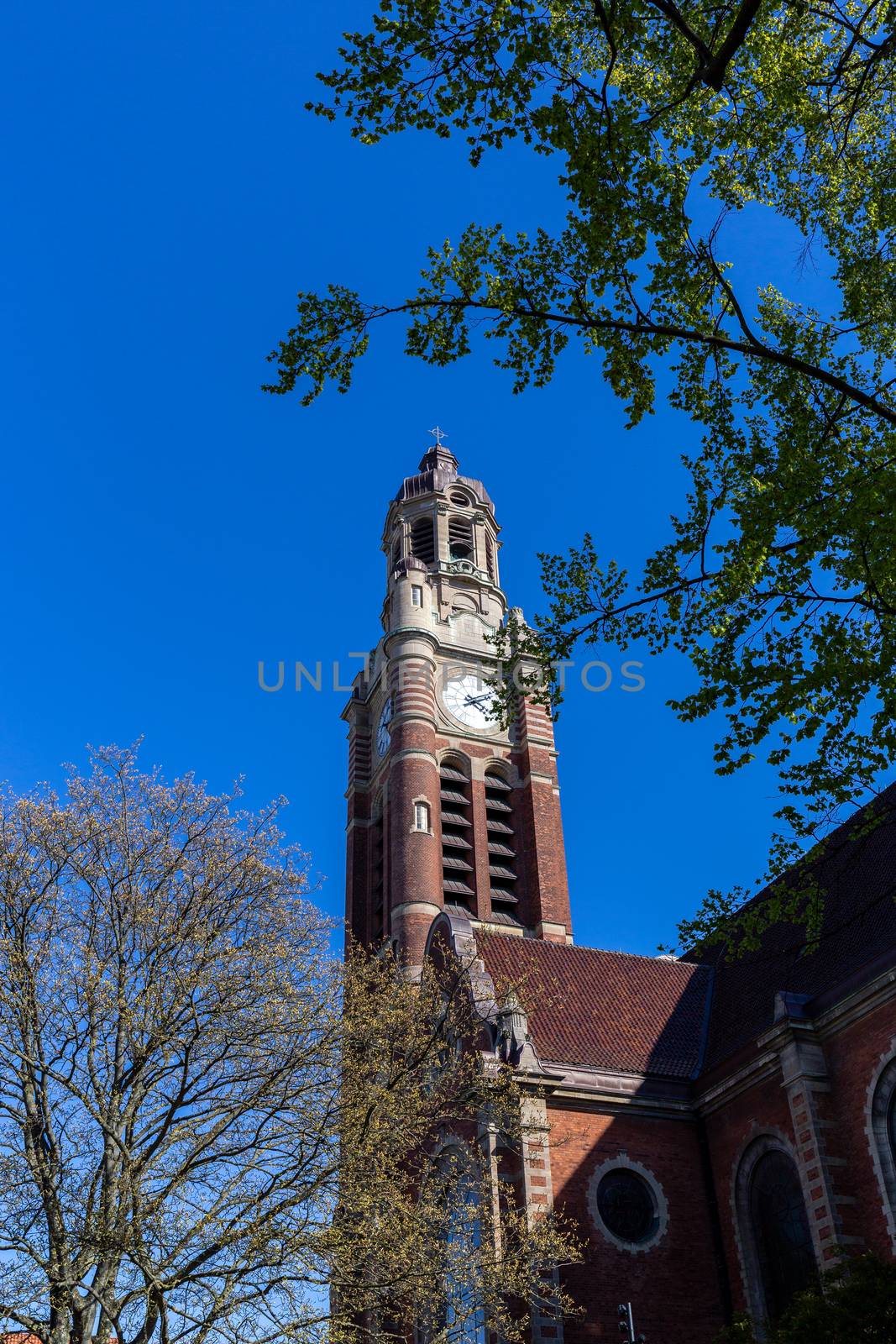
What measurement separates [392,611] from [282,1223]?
35446mm

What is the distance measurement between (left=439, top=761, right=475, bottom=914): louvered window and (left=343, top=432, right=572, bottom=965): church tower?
0.04 m

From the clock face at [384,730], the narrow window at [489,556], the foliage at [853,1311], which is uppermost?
the narrow window at [489,556]

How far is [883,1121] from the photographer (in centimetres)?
2011

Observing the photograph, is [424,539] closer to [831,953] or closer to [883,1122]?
[831,953]

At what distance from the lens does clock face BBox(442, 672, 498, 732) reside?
1828 inches

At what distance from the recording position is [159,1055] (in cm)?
1648

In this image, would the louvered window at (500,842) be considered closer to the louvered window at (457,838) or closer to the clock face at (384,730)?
the louvered window at (457,838)

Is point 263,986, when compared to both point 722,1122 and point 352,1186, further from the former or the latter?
point 722,1122

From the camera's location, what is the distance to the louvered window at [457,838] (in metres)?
41.1

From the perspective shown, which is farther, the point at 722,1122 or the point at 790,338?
the point at 722,1122

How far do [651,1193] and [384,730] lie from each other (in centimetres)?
2539

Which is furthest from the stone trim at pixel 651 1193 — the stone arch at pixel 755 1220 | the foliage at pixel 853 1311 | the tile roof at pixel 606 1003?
the foliage at pixel 853 1311

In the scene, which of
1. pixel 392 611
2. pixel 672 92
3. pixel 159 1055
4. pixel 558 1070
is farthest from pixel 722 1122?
pixel 392 611

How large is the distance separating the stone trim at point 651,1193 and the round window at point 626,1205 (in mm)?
38
